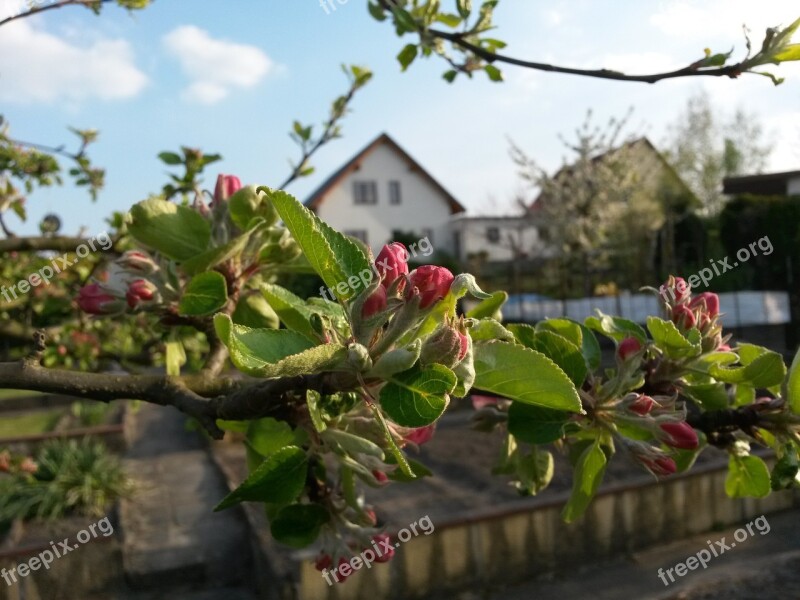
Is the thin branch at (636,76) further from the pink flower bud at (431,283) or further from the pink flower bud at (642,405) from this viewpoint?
the pink flower bud at (431,283)

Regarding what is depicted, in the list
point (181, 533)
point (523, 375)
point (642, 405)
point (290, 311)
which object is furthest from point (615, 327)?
point (181, 533)

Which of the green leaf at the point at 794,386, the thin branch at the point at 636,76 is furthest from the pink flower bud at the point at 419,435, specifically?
the thin branch at the point at 636,76

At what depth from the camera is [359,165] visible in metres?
24.9

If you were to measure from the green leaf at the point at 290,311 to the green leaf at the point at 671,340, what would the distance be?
0.41m

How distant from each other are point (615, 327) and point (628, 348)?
0.17 feet

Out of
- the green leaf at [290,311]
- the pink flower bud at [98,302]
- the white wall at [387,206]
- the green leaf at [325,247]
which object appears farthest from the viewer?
the white wall at [387,206]

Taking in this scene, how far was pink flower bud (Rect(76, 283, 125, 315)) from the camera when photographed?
976 millimetres

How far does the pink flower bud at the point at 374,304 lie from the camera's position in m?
0.53

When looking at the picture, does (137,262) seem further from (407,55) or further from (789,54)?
(407,55)

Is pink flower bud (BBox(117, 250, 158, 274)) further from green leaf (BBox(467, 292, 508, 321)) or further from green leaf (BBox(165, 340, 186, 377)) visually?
green leaf (BBox(467, 292, 508, 321))

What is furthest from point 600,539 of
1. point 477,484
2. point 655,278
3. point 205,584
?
point 655,278

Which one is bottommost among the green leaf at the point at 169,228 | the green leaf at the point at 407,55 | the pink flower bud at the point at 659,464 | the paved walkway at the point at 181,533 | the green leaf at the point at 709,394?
the paved walkway at the point at 181,533

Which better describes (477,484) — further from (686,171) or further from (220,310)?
(686,171)

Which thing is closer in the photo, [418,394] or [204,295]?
[418,394]
